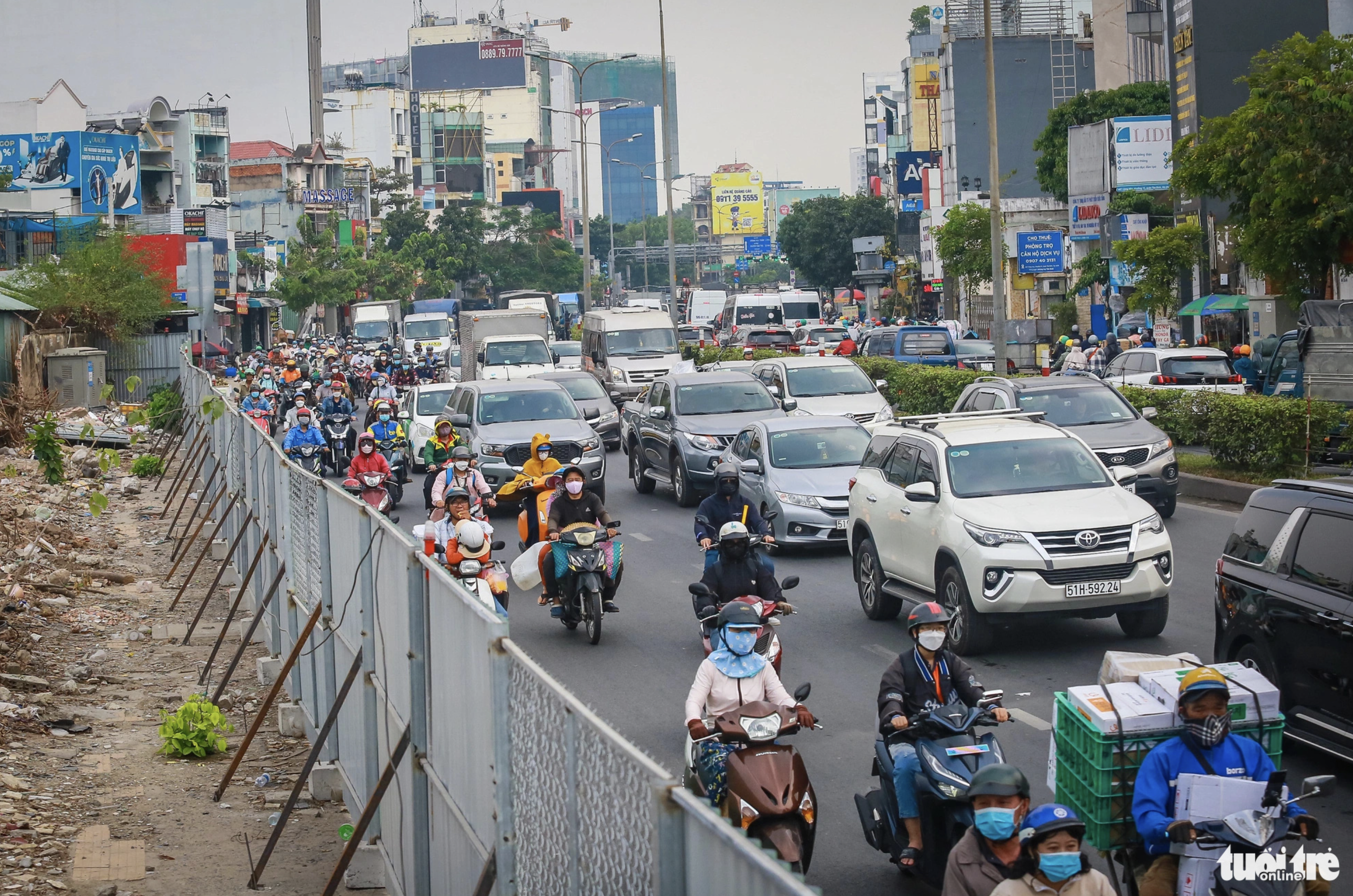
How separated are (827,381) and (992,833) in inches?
783

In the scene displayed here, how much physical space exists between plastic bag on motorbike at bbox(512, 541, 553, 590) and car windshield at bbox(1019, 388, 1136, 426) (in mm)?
7959

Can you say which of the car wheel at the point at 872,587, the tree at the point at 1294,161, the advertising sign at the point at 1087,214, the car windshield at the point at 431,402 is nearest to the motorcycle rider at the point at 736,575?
the car wheel at the point at 872,587

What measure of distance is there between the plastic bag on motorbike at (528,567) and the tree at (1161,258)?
30602mm

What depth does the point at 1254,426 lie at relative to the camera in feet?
64.6

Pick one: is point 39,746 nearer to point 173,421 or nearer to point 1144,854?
point 1144,854

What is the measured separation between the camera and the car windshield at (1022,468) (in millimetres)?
11984

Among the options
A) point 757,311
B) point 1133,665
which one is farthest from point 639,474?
point 757,311

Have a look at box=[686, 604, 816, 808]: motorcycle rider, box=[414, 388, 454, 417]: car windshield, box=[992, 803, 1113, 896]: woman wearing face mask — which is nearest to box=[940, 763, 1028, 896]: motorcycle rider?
box=[992, 803, 1113, 896]: woman wearing face mask

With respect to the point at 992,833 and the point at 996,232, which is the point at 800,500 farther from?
the point at 996,232

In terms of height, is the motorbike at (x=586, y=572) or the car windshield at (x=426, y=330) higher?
the car windshield at (x=426, y=330)

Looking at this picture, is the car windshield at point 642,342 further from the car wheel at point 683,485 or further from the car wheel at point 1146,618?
the car wheel at point 1146,618

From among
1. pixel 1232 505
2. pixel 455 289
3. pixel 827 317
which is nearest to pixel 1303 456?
pixel 1232 505

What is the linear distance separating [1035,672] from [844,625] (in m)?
2.65

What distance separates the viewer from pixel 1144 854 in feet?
19.9
